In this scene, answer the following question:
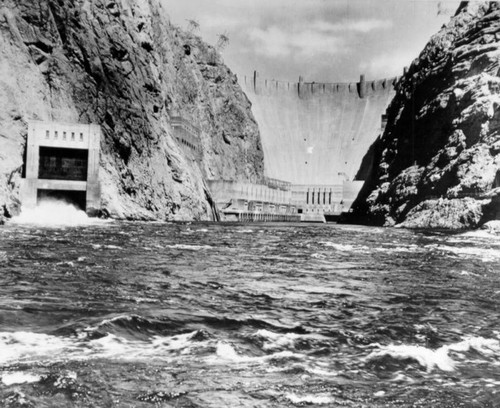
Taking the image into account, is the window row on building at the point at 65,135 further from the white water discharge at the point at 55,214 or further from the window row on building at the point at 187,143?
the window row on building at the point at 187,143

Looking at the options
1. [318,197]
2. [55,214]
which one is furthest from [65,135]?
[318,197]

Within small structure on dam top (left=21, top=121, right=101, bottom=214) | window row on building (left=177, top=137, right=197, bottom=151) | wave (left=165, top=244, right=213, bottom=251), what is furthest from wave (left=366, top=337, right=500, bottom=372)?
window row on building (left=177, top=137, right=197, bottom=151)

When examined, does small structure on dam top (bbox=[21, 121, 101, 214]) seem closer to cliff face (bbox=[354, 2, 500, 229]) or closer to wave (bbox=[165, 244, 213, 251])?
wave (bbox=[165, 244, 213, 251])

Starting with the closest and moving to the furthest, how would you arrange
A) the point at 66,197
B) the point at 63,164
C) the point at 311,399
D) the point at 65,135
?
the point at 311,399 → the point at 65,135 → the point at 63,164 → the point at 66,197

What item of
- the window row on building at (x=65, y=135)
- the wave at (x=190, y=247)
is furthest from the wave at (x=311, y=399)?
the window row on building at (x=65, y=135)

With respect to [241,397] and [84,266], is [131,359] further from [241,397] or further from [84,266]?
[84,266]

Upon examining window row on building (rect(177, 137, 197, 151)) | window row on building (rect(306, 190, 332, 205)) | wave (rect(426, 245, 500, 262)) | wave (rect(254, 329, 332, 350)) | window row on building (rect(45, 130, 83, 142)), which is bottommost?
wave (rect(254, 329, 332, 350))

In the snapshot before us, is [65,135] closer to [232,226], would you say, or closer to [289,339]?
[232,226]
